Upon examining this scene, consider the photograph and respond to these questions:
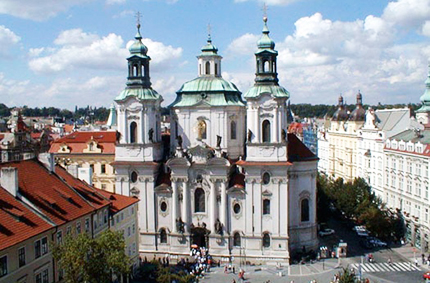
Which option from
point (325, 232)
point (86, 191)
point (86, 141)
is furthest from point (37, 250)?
point (325, 232)

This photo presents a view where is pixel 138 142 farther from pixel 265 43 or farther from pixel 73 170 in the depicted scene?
pixel 265 43

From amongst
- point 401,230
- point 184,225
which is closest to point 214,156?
point 184,225

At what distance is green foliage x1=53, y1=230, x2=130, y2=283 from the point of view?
101 ft

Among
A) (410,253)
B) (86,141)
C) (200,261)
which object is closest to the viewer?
(200,261)

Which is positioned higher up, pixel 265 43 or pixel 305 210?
pixel 265 43

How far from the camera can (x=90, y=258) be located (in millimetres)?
31703

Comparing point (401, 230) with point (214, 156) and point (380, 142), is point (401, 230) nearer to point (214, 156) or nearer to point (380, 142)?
point (380, 142)

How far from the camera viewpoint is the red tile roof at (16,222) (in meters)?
32.3

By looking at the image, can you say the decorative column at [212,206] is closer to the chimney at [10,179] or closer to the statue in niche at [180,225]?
the statue in niche at [180,225]

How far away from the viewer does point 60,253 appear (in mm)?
31516

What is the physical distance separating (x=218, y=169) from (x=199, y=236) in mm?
8656

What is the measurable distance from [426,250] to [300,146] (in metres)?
19.5

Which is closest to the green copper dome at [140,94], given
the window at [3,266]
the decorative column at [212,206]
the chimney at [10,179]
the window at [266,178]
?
the decorative column at [212,206]

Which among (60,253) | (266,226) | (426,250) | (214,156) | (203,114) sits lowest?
(426,250)
